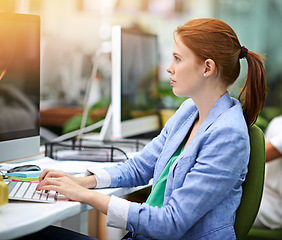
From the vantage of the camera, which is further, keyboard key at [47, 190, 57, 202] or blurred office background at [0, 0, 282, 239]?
blurred office background at [0, 0, 282, 239]

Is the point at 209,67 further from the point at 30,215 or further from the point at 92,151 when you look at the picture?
the point at 92,151

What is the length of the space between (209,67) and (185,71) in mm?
66

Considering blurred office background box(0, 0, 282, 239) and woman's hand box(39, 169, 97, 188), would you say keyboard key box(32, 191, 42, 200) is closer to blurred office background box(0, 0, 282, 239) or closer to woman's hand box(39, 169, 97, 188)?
woman's hand box(39, 169, 97, 188)

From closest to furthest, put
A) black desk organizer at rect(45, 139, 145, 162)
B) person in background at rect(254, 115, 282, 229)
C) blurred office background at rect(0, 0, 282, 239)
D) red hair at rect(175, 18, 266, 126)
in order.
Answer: red hair at rect(175, 18, 266, 126) < black desk organizer at rect(45, 139, 145, 162) < person in background at rect(254, 115, 282, 229) < blurred office background at rect(0, 0, 282, 239)

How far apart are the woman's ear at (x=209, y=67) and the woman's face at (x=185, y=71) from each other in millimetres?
10

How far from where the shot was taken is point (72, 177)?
1.21 m

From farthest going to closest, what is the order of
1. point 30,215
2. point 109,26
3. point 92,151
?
point 109,26 → point 92,151 → point 30,215

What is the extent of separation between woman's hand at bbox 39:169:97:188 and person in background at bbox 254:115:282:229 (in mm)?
861

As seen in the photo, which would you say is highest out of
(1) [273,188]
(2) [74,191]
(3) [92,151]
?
(2) [74,191]

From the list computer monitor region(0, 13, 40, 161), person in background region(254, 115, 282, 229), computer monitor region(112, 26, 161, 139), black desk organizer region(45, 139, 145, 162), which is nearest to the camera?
computer monitor region(0, 13, 40, 161)

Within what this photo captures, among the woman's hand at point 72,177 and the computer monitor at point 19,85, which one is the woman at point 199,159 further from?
the computer monitor at point 19,85

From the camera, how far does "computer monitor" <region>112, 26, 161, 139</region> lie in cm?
189

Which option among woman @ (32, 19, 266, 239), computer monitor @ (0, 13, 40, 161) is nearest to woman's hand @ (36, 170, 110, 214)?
woman @ (32, 19, 266, 239)

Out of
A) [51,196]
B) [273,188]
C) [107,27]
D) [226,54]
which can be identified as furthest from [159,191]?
[107,27]
